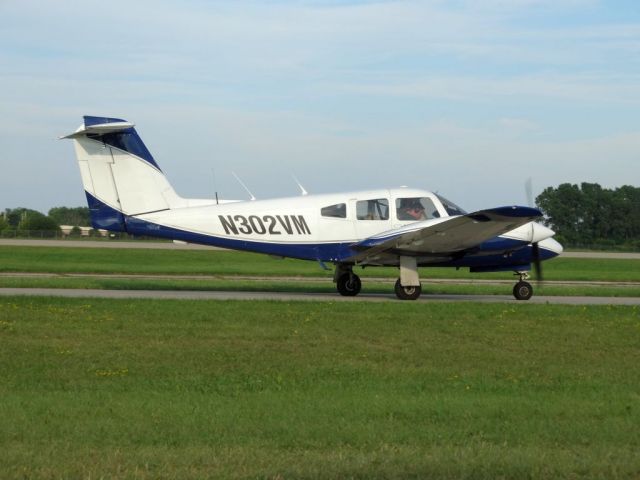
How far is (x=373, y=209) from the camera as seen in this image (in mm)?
22500

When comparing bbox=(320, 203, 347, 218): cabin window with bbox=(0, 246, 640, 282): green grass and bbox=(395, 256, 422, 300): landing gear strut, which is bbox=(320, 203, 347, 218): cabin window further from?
bbox=(0, 246, 640, 282): green grass

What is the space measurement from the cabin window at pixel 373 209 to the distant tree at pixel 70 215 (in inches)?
4807

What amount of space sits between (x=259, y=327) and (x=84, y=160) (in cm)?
843

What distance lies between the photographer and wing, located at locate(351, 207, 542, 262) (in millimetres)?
20266

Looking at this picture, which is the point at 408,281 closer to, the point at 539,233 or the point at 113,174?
the point at 539,233

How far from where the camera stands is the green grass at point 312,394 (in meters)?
7.20

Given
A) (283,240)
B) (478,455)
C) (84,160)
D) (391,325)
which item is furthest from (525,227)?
(478,455)

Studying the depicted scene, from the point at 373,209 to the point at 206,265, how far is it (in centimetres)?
2343

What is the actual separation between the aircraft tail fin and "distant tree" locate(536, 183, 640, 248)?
81594mm

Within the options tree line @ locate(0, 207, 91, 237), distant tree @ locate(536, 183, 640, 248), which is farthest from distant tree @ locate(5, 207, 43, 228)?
distant tree @ locate(536, 183, 640, 248)

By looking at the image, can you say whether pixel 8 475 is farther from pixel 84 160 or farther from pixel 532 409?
pixel 84 160

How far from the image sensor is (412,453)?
24.7 feet

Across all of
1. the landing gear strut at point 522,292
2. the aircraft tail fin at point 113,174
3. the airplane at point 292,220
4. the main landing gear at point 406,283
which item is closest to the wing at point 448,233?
the airplane at point 292,220

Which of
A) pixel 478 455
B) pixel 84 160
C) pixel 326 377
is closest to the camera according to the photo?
pixel 478 455
